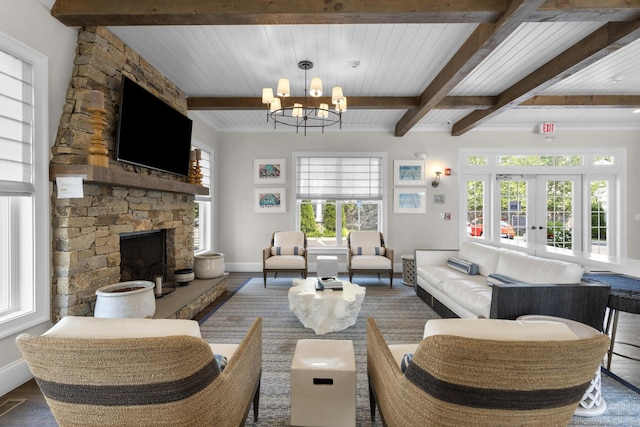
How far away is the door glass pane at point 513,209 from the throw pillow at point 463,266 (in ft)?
8.52

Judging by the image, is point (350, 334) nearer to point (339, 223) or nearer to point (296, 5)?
point (296, 5)

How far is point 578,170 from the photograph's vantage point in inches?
231

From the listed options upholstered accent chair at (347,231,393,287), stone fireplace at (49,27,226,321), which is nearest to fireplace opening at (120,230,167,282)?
stone fireplace at (49,27,226,321)

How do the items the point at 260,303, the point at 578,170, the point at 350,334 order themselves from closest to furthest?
1. the point at 350,334
2. the point at 260,303
3. the point at 578,170

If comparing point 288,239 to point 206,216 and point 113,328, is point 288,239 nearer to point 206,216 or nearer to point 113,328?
point 206,216

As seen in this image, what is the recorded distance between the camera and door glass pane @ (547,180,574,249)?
5.91 m

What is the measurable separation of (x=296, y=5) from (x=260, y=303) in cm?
322

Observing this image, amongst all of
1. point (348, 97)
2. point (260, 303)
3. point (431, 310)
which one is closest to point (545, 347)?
point (431, 310)

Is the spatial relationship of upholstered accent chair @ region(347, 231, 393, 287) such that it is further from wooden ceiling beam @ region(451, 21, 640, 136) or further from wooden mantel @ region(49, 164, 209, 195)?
wooden mantel @ region(49, 164, 209, 195)

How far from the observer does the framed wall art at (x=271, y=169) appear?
5.96 meters

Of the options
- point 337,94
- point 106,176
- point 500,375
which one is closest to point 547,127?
point 337,94

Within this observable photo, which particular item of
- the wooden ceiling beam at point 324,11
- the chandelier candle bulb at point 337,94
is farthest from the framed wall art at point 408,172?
the wooden ceiling beam at point 324,11

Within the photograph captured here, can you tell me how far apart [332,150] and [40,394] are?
5059 mm

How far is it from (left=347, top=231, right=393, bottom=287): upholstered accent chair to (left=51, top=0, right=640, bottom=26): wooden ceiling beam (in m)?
3.26
